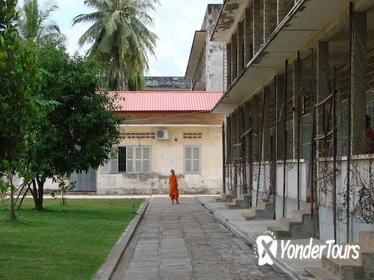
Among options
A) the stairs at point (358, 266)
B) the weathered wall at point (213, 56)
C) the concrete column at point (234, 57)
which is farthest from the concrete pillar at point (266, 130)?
the weathered wall at point (213, 56)

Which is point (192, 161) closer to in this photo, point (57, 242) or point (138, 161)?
point (138, 161)

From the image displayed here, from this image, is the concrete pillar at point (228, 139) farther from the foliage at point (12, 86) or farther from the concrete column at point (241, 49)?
the foliage at point (12, 86)

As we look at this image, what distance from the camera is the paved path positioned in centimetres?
1013

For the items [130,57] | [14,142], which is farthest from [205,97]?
[14,142]

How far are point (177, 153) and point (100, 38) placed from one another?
12108 mm

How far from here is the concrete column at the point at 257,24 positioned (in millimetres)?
20594

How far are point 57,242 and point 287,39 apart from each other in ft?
20.9

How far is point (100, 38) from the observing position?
1716 inches

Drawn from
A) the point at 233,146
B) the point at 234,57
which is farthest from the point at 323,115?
the point at 233,146

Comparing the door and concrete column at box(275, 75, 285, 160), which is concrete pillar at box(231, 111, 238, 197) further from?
the door

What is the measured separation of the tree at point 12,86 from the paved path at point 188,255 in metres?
3.28

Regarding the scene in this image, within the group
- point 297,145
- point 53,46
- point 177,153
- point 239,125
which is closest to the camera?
point 297,145

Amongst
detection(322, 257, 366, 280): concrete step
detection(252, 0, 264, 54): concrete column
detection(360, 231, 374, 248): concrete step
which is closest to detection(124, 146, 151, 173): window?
detection(252, 0, 264, 54): concrete column

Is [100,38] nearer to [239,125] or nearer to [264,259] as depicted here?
[239,125]
